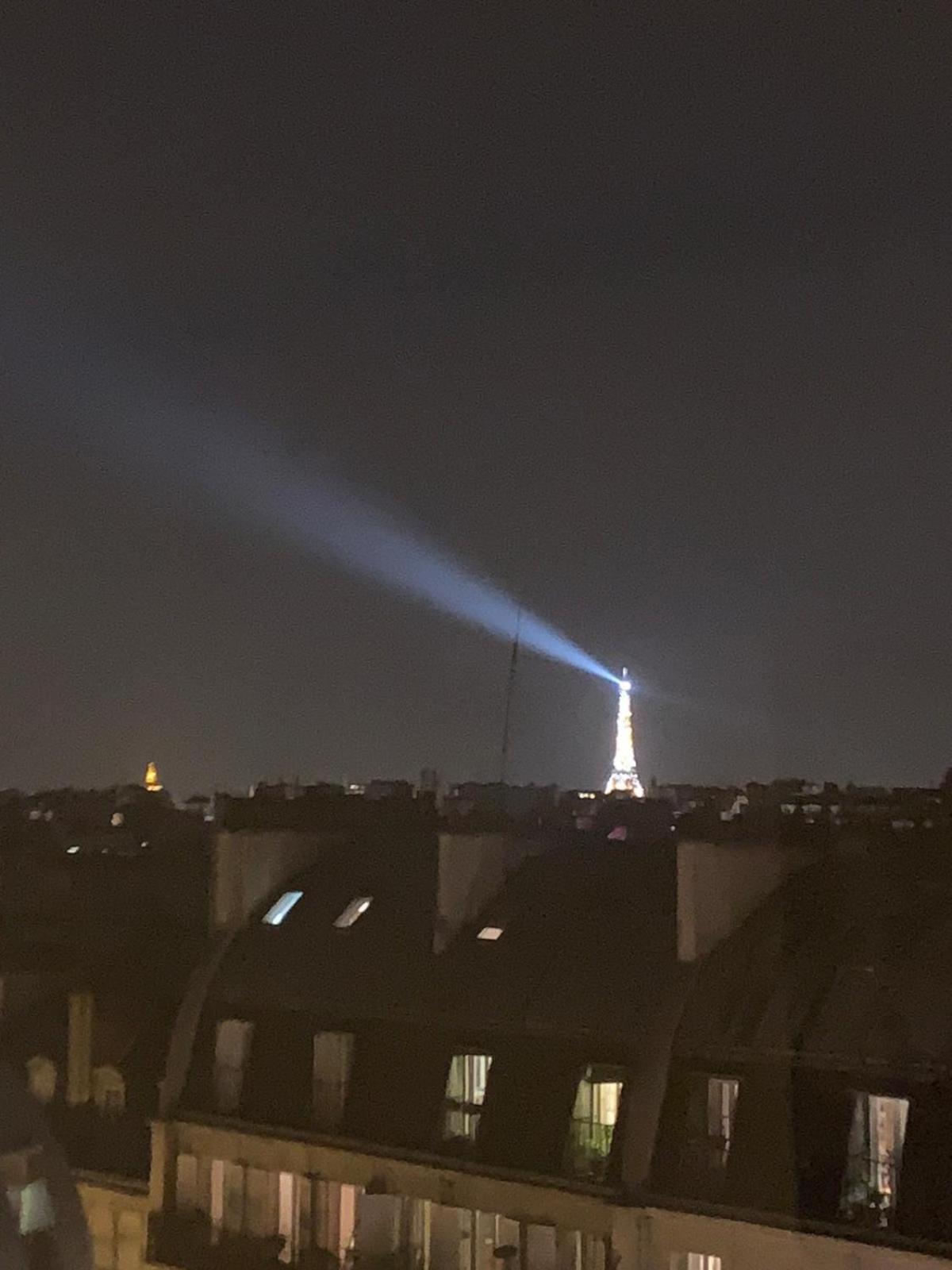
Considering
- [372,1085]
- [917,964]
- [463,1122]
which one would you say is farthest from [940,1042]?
[372,1085]

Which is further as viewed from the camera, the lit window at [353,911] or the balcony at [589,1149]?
the lit window at [353,911]

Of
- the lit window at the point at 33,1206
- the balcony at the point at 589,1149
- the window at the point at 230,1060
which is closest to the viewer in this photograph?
the lit window at the point at 33,1206

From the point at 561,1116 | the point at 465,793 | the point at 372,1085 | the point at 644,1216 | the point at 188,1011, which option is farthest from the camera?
the point at 465,793

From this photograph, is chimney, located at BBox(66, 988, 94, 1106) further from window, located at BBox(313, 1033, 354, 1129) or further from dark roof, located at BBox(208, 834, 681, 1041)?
window, located at BBox(313, 1033, 354, 1129)

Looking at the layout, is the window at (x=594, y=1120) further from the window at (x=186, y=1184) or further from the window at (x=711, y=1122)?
the window at (x=186, y=1184)

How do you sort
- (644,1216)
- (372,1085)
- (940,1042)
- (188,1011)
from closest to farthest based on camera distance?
(940,1042), (644,1216), (372,1085), (188,1011)

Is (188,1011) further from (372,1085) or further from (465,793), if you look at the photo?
(465,793)

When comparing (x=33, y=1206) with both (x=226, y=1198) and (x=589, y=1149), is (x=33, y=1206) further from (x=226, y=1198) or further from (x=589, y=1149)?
(x=589, y=1149)

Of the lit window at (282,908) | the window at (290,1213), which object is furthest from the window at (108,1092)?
the lit window at (282,908)
